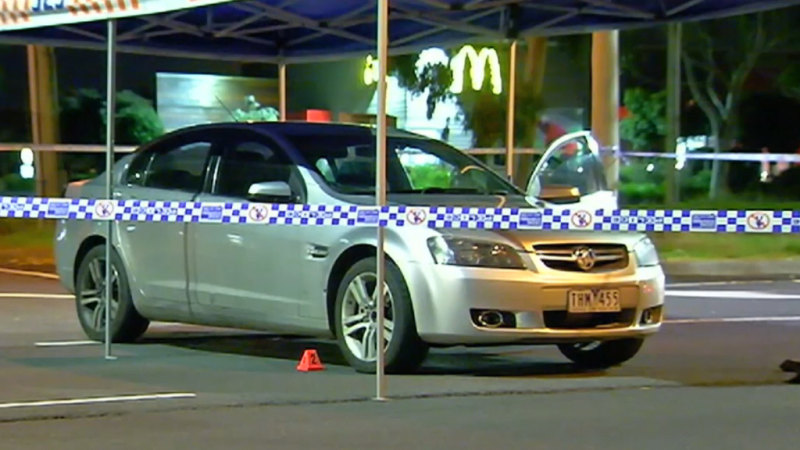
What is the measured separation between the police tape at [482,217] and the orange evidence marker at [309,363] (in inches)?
39.8

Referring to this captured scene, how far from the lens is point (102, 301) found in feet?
36.4

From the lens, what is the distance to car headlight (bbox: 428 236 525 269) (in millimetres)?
9086

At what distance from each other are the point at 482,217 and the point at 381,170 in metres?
0.70

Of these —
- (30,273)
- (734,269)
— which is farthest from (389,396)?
(734,269)

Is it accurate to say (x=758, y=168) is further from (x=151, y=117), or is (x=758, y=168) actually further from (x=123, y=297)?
(x=123, y=297)

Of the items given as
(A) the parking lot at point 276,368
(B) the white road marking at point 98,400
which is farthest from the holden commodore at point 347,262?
(B) the white road marking at point 98,400

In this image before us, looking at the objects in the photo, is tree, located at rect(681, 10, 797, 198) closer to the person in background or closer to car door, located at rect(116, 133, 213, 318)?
the person in background

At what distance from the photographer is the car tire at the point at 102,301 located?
35.9 ft

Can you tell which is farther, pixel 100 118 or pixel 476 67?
pixel 100 118

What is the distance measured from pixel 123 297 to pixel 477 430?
404 centimetres

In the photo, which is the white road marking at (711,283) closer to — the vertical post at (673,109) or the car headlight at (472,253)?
the car headlight at (472,253)

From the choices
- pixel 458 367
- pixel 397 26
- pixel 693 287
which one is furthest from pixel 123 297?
pixel 693 287

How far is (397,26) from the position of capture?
15391 millimetres

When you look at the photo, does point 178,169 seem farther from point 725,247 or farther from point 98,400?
point 725,247
